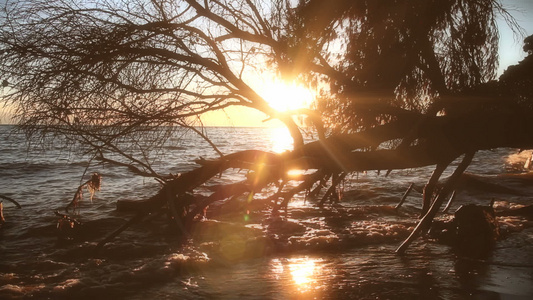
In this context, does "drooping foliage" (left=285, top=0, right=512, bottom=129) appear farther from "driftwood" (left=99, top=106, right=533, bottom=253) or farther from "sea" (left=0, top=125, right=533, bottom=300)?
"sea" (left=0, top=125, right=533, bottom=300)

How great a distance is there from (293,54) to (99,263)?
215 inches

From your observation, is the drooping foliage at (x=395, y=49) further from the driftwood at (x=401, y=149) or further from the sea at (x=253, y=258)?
the sea at (x=253, y=258)

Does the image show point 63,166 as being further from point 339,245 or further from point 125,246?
point 339,245

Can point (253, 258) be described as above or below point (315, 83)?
below

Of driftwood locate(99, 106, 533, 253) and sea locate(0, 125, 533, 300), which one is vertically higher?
driftwood locate(99, 106, 533, 253)

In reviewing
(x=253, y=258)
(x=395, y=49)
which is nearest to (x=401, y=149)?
(x=395, y=49)

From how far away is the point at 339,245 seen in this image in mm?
8367

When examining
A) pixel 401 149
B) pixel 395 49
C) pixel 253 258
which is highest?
pixel 395 49

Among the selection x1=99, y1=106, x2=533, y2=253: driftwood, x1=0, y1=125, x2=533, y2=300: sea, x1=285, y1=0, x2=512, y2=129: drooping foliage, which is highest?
x1=285, y1=0, x2=512, y2=129: drooping foliage

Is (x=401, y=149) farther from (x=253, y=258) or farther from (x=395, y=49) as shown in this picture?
(x=253, y=258)

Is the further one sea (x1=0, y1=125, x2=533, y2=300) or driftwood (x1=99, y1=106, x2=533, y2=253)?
driftwood (x1=99, y1=106, x2=533, y2=253)

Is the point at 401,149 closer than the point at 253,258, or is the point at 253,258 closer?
the point at 401,149

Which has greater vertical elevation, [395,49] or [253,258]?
[395,49]

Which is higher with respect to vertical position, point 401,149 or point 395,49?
point 395,49
